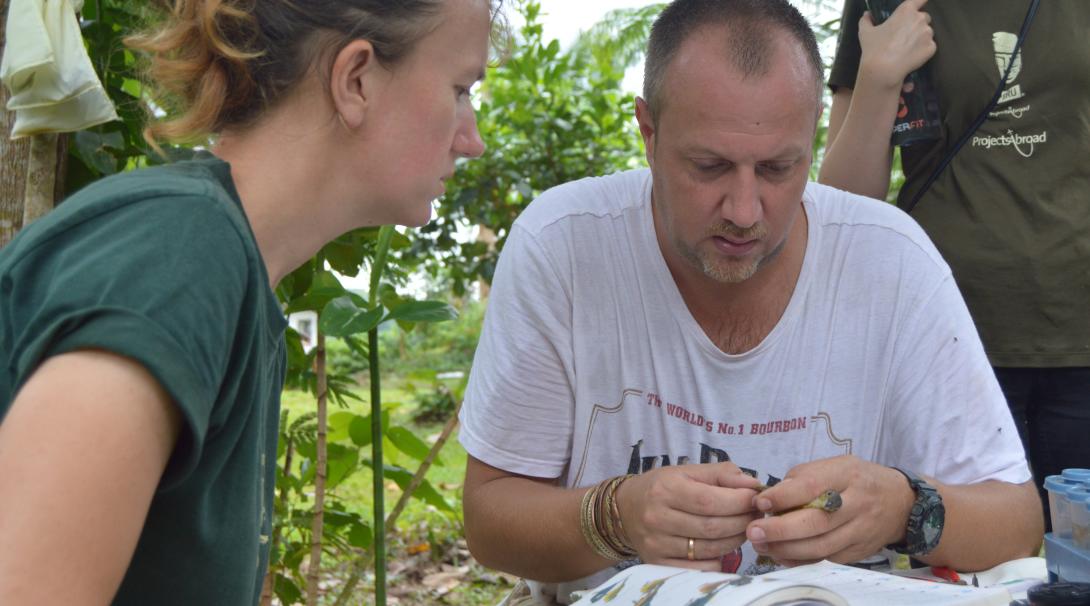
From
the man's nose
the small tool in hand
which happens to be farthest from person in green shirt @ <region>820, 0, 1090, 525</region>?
the small tool in hand

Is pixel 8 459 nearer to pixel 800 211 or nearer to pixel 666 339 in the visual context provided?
pixel 666 339

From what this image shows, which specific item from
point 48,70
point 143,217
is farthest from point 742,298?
point 48,70

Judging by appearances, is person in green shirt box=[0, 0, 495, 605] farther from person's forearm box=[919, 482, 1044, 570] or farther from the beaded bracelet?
person's forearm box=[919, 482, 1044, 570]

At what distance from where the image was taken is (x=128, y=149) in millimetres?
2406

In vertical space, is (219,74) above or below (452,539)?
above

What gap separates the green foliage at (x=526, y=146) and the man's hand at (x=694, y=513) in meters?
2.59

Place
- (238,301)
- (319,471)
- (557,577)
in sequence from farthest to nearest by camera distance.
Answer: (319,471) < (557,577) < (238,301)

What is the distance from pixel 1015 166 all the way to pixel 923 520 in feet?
3.16

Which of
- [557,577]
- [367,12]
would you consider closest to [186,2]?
[367,12]

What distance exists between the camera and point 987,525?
1.72 metres

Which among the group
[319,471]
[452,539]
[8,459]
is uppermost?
[8,459]

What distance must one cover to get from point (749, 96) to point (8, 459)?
50.2 inches

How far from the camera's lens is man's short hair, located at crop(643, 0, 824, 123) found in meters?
1.85

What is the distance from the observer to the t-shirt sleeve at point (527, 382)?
1.91 m
